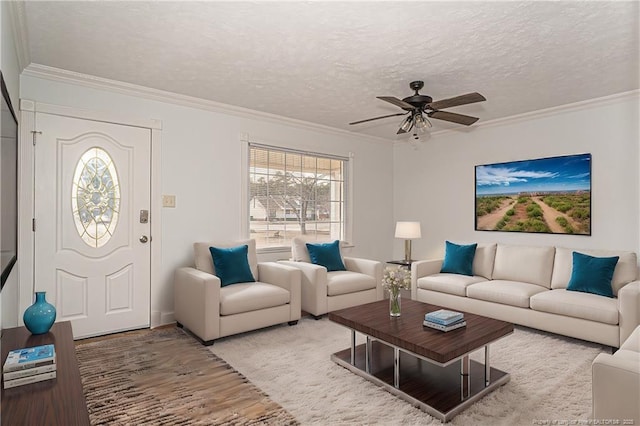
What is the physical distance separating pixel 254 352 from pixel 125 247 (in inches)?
67.1

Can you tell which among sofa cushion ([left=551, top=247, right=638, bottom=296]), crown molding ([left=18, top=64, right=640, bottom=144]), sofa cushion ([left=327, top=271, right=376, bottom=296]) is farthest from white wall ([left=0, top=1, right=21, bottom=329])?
sofa cushion ([left=551, top=247, right=638, bottom=296])

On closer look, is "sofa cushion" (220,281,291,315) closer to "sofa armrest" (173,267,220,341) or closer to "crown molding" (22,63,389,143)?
"sofa armrest" (173,267,220,341)

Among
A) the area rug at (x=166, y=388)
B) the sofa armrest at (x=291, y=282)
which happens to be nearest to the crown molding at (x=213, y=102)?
the sofa armrest at (x=291, y=282)

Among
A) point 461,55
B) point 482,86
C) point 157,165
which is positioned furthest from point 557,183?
point 157,165

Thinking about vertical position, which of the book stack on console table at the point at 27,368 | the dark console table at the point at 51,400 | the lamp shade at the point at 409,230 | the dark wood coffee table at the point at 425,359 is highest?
the lamp shade at the point at 409,230

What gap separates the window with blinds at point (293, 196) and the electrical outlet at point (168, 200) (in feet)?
3.25

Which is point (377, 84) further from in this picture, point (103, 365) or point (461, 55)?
point (103, 365)

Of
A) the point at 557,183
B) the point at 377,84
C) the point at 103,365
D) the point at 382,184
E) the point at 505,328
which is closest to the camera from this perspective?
the point at 505,328

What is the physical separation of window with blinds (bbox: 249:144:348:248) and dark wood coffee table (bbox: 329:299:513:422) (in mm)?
2174

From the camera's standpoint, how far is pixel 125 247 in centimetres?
383

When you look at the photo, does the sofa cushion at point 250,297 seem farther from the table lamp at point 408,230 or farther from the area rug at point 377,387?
the table lamp at point 408,230

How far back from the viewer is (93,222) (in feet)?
12.0

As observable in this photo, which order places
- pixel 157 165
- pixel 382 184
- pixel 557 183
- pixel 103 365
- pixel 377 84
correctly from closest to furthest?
pixel 103 365, pixel 377 84, pixel 157 165, pixel 557 183, pixel 382 184

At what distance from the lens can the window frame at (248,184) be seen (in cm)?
467
